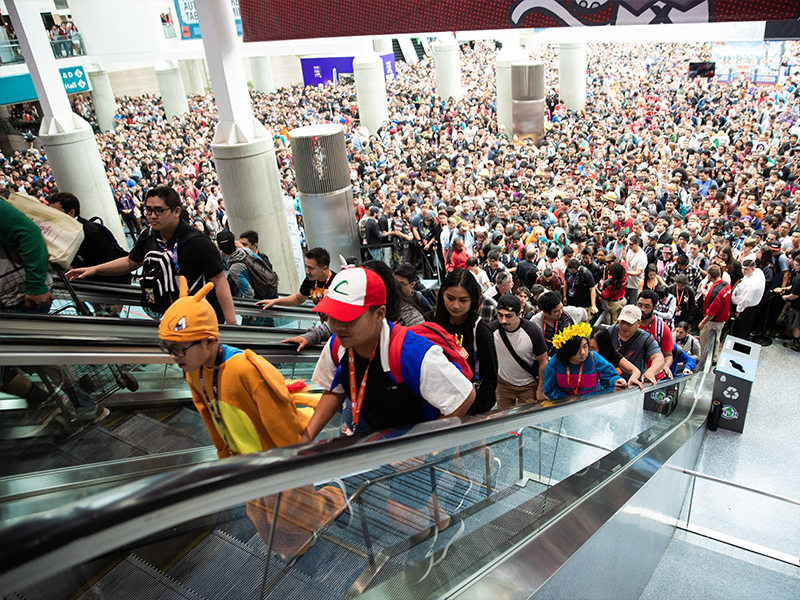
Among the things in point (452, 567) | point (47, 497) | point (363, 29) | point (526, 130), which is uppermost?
point (363, 29)

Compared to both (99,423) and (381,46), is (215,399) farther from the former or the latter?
(381,46)

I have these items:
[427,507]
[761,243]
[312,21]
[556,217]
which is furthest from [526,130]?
[427,507]

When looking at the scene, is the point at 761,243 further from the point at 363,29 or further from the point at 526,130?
the point at 526,130

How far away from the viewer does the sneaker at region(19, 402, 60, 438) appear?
Answer: 2756 mm

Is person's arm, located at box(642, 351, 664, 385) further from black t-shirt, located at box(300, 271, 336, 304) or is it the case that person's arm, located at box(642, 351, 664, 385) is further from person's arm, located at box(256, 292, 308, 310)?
person's arm, located at box(256, 292, 308, 310)

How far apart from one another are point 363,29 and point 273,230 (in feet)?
11.7

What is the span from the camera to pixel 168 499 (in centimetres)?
109

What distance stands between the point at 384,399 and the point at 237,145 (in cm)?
696

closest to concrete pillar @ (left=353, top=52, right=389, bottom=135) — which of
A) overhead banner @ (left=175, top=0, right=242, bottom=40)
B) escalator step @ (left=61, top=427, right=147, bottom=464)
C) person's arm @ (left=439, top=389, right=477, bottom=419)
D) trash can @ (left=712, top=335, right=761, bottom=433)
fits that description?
overhead banner @ (left=175, top=0, right=242, bottom=40)

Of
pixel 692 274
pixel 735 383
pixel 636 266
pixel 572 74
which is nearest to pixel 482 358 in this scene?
pixel 735 383

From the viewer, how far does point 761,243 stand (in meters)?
8.03

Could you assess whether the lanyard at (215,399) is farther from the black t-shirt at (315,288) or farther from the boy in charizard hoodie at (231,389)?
the black t-shirt at (315,288)

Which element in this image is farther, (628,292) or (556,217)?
(556,217)

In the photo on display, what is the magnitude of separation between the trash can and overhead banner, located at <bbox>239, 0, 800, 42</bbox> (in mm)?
3348
